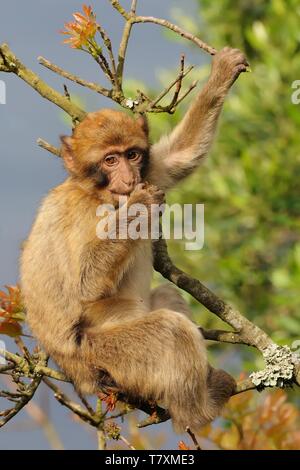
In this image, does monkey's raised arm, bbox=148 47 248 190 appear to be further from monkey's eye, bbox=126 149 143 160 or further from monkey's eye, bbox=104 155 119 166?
monkey's eye, bbox=104 155 119 166

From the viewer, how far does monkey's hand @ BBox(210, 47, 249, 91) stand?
21.8 ft

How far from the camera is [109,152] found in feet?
20.3

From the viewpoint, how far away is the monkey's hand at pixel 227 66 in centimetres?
666

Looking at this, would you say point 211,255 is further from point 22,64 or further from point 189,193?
point 22,64

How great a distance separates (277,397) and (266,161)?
21.2 feet

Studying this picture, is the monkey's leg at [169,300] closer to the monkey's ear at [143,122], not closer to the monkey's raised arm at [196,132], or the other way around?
the monkey's raised arm at [196,132]

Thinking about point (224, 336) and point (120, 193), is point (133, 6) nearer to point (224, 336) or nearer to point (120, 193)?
point (120, 193)

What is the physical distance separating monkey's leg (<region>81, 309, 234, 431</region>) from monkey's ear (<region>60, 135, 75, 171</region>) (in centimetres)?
122

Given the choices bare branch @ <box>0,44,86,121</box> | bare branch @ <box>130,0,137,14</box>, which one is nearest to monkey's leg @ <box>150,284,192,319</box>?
bare branch @ <box>0,44,86,121</box>

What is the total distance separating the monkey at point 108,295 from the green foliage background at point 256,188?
6305 mm

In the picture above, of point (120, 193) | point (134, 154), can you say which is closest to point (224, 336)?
point (120, 193)

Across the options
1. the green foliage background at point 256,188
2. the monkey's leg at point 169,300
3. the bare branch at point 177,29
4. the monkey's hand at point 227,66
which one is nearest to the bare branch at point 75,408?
the monkey's leg at point 169,300
